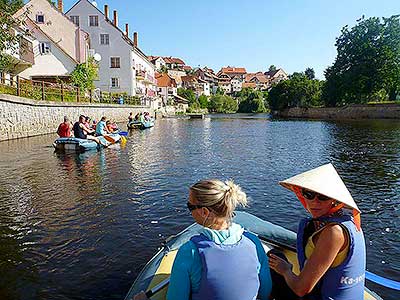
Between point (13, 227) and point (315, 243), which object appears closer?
point (315, 243)

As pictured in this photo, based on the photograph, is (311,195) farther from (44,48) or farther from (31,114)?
(44,48)

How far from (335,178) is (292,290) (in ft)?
3.32

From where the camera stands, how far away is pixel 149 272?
4199 millimetres

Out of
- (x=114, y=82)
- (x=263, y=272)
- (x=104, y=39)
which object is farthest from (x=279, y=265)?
(x=104, y=39)

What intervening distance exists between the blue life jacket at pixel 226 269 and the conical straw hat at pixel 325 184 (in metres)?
0.68

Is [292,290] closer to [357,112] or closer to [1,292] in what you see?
[1,292]

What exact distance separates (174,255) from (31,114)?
909 inches

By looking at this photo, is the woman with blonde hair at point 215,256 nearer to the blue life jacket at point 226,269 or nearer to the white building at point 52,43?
the blue life jacket at point 226,269

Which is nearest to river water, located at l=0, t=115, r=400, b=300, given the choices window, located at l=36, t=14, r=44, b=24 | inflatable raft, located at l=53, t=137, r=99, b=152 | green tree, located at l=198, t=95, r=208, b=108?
inflatable raft, located at l=53, t=137, r=99, b=152

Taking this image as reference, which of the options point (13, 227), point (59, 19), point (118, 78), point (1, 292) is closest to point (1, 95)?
point (13, 227)

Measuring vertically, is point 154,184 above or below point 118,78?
below

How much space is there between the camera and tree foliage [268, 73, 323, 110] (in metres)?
86.4

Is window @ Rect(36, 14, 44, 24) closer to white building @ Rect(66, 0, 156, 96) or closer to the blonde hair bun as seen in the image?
white building @ Rect(66, 0, 156, 96)

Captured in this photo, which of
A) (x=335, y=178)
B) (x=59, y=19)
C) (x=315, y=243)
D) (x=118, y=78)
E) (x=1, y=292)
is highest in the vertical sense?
(x=59, y=19)
